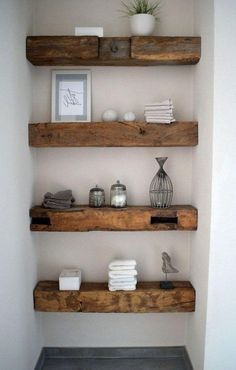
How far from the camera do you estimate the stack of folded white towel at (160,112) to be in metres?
2.09

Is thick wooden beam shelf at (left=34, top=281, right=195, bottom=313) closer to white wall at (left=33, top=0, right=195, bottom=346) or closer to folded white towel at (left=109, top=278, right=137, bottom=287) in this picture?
folded white towel at (left=109, top=278, right=137, bottom=287)

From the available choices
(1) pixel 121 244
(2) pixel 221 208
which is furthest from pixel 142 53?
(1) pixel 121 244

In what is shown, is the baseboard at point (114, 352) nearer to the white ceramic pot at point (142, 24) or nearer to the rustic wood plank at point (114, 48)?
the rustic wood plank at point (114, 48)

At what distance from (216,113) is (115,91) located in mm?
768

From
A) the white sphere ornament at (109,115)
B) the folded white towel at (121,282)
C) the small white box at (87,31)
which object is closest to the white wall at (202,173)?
the folded white towel at (121,282)

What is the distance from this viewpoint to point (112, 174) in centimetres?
231

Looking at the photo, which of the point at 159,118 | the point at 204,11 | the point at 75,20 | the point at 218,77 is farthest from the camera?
the point at 75,20

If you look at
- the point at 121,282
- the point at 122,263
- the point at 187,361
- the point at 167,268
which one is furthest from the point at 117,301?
the point at 187,361

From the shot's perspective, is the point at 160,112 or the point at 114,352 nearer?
the point at 160,112

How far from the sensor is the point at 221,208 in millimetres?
1844

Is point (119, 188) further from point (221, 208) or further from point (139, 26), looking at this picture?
point (139, 26)

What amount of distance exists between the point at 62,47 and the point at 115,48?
0.33 metres

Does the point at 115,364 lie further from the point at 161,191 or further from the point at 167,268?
the point at 161,191

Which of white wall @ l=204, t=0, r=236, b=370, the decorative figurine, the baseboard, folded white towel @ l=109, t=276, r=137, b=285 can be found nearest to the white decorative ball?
white wall @ l=204, t=0, r=236, b=370
